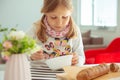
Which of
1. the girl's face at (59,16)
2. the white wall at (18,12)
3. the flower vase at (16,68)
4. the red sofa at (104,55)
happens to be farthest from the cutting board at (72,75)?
the white wall at (18,12)

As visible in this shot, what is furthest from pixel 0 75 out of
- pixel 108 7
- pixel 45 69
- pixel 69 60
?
pixel 108 7

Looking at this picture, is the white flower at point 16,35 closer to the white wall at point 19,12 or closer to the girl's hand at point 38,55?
the girl's hand at point 38,55

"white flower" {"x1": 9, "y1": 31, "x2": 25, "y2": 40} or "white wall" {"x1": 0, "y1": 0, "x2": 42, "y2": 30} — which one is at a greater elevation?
"white wall" {"x1": 0, "y1": 0, "x2": 42, "y2": 30}

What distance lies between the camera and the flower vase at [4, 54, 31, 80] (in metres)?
0.81

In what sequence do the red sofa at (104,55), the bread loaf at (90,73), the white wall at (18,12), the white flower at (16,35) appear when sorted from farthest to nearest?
the white wall at (18,12) < the red sofa at (104,55) < the bread loaf at (90,73) < the white flower at (16,35)

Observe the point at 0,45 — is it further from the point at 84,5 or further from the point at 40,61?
the point at 84,5

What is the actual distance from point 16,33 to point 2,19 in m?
3.59

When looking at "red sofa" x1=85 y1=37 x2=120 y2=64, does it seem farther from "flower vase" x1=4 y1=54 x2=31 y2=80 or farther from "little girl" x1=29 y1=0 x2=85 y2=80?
"flower vase" x1=4 y1=54 x2=31 y2=80

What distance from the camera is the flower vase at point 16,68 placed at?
31.8 inches

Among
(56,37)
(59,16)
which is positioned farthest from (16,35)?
(56,37)

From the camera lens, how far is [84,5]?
6586 millimetres

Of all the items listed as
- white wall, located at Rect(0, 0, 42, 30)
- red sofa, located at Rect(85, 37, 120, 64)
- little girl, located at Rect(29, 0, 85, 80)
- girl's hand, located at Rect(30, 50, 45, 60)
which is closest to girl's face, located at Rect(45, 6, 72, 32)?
little girl, located at Rect(29, 0, 85, 80)

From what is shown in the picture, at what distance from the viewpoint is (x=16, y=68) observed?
813mm

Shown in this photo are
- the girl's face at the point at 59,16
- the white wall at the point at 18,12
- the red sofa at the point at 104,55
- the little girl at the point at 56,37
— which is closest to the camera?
the girl's face at the point at 59,16
